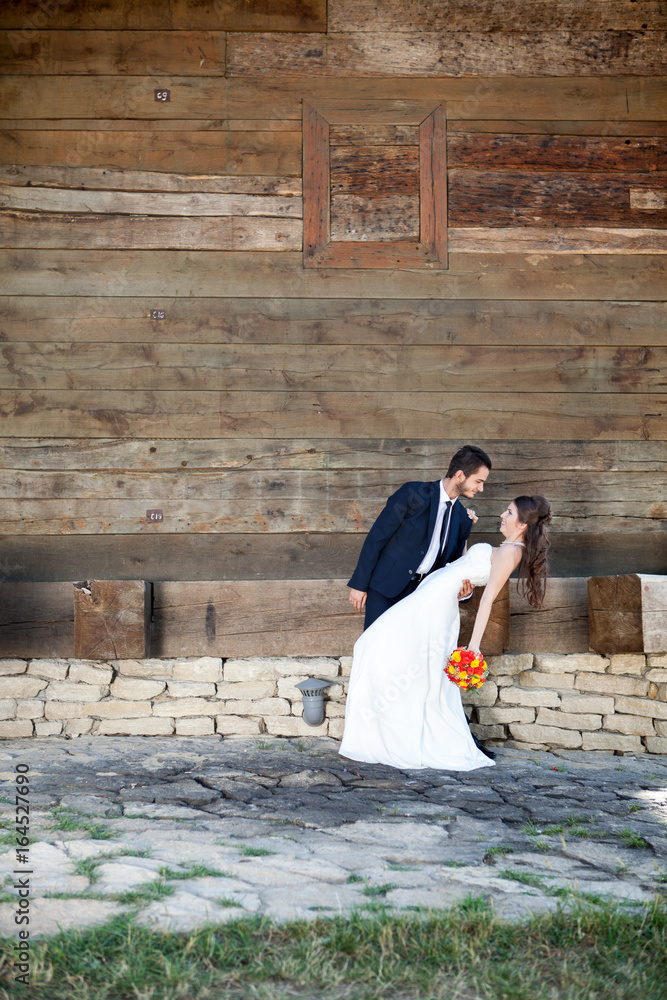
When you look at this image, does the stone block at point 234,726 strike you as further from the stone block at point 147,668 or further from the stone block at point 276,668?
the stone block at point 147,668

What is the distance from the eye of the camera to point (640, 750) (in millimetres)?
4770

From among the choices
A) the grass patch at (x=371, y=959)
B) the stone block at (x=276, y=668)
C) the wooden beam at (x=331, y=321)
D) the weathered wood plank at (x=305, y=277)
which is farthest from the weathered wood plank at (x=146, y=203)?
the grass patch at (x=371, y=959)

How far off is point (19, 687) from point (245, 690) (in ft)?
4.59

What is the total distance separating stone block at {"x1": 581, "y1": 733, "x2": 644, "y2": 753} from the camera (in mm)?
4770

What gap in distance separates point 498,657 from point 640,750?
1.02 metres

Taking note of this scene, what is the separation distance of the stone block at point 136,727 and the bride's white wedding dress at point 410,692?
1.18 m

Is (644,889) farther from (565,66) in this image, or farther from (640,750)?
(565,66)

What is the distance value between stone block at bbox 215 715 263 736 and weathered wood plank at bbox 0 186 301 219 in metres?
3.27

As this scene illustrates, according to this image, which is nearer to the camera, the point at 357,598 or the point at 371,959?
the point at 371,959

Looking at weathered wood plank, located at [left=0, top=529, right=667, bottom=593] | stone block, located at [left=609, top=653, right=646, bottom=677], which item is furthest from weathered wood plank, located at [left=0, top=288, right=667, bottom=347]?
stone block, located at [left=609, top=653, right=646, bottom=677]

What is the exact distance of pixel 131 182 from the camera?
16.7 feet

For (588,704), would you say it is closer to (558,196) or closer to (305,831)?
(305,831)


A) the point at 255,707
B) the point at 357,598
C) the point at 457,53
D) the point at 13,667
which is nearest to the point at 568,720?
the point at 357,598

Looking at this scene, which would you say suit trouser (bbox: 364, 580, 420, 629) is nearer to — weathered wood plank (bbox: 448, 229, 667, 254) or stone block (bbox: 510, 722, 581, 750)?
stone block (bbox: 510, 722, 581, 750)
